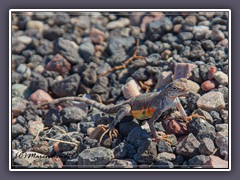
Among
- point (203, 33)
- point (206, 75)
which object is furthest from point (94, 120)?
point (203, 33)

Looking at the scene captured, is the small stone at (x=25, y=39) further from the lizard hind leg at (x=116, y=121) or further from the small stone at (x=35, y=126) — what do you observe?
the lizard hind leg at (x=116, y=121)

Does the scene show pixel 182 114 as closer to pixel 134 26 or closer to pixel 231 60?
pixel 231 60

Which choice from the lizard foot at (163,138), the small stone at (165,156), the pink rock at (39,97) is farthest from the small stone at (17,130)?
the small stone at (165,156)

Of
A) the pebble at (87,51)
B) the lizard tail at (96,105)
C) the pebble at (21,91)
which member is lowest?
the lizard tail at (96,105)

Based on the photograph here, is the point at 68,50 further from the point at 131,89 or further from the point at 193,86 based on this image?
the point at 193,86

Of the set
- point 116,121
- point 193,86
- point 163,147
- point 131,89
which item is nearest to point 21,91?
point 131,89

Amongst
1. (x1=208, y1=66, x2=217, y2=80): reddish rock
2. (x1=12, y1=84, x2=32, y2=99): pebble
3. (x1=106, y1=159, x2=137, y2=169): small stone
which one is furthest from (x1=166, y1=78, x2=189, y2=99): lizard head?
(x1=12, y1=84, x2=32, y2=99): pebble

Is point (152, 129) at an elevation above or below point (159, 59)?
below
